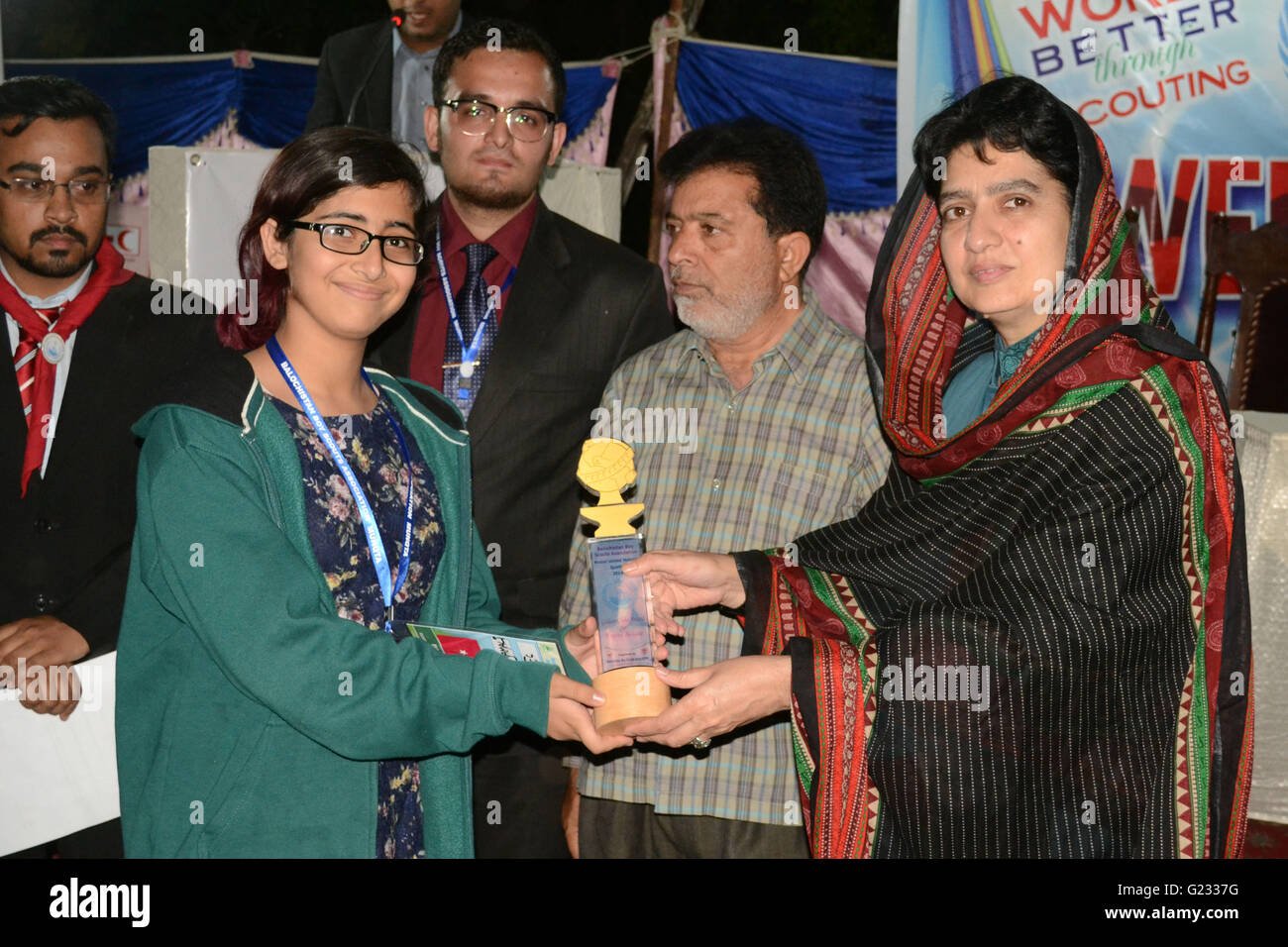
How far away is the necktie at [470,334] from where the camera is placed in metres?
3.32

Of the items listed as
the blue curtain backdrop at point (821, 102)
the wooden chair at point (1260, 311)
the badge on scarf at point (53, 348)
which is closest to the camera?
the badge on scarf at point (53, 348)

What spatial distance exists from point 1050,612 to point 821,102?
337 cm

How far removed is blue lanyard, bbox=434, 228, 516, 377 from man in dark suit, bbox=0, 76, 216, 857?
647 mm

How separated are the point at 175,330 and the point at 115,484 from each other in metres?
0.46

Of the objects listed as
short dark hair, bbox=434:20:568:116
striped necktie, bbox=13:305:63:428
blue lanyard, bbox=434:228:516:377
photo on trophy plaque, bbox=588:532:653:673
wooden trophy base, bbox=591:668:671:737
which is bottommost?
wooden trophy base, bbox=591:668:671:737

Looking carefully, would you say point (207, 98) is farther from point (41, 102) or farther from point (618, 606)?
point (618, 606)

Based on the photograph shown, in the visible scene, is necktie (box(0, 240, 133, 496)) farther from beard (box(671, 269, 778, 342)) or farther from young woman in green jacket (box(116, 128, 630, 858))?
beard (box(671, 269, 778, 342))

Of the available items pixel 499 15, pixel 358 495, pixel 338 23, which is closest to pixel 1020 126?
pixel 358 495

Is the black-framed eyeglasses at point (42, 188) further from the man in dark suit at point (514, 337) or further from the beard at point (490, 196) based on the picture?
the beard at point (490, 196)

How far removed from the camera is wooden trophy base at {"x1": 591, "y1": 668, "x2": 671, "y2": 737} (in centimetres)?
224

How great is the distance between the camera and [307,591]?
211cm
